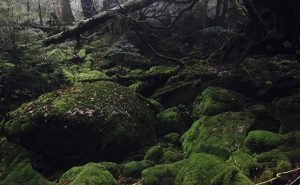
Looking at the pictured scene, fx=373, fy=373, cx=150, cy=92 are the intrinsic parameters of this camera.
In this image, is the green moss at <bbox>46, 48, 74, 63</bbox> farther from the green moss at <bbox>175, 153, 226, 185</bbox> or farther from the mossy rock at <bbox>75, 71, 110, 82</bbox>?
the green moss at <bbox>175, 153, 226, 185</bbox>

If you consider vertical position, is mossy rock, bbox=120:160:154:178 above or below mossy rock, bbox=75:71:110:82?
below

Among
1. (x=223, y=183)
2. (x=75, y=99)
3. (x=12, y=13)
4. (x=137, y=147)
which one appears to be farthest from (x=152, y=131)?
(x=12, y=13)

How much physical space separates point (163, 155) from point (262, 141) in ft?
7.33

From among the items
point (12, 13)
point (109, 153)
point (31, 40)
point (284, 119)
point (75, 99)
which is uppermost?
point (12, 13)

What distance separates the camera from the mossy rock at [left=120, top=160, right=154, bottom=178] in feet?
26.8

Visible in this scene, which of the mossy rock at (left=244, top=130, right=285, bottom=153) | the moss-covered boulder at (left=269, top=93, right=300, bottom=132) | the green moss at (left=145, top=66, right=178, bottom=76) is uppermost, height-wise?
the green moss at (left=145, top=66, right=178, bottom=76)

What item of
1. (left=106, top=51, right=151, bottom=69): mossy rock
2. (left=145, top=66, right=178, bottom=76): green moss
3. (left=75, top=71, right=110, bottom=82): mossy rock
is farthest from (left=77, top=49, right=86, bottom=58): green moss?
(left=145, top=66, right=178, bottom=76): green moss

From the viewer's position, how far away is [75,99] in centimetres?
985

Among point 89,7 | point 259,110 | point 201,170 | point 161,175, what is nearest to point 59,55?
point 89,7

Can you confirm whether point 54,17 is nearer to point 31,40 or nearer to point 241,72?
point 31,40

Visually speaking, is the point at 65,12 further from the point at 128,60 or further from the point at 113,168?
the point at 113,168

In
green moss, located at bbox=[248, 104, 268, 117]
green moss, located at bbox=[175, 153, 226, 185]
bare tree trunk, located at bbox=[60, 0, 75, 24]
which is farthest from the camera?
bare tree trunk, located at bbox=[60, 0, 75, 24]

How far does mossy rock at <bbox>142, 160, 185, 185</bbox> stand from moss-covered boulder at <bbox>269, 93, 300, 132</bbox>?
2629mm

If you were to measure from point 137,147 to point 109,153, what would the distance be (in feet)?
2.40
